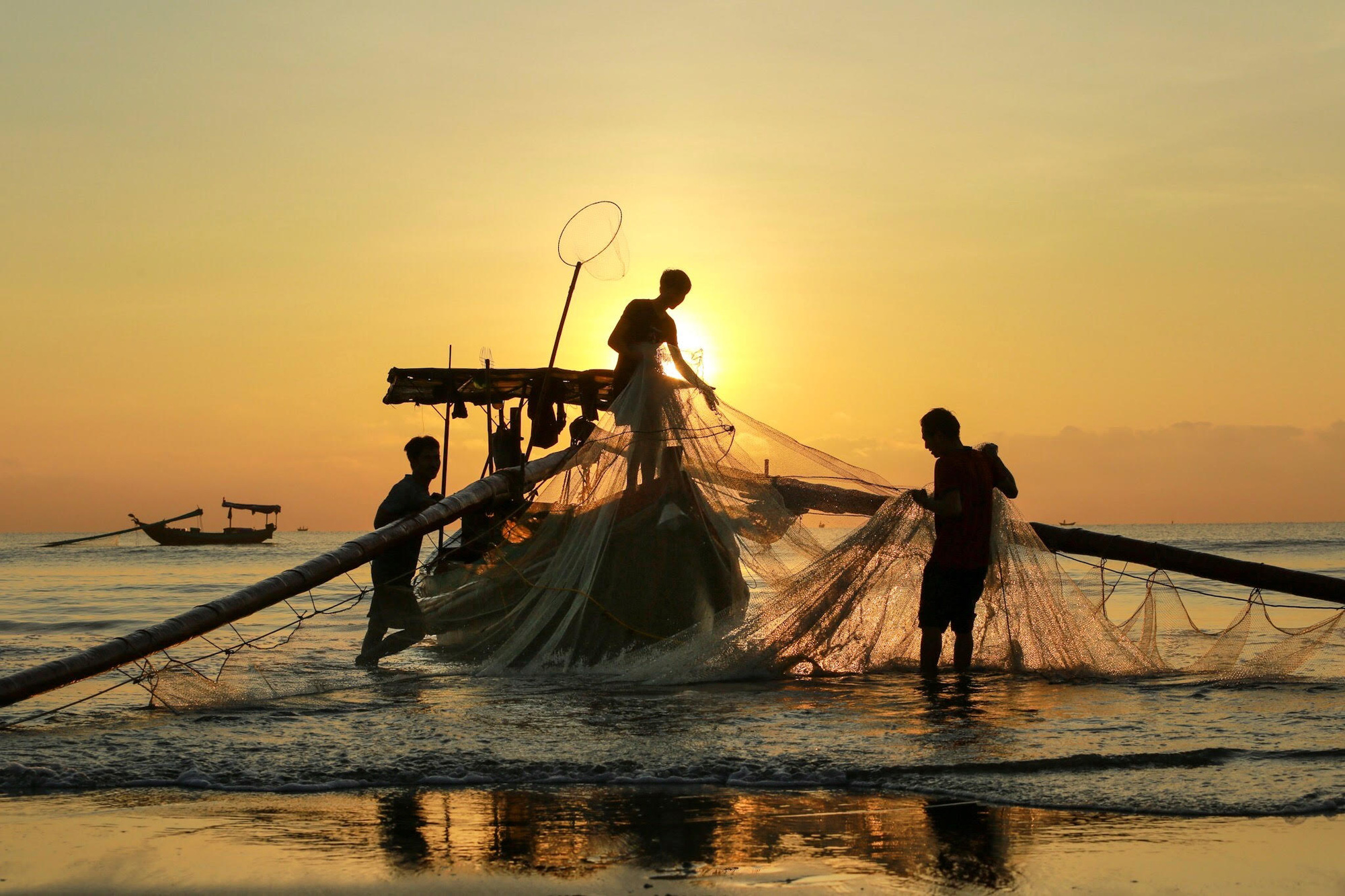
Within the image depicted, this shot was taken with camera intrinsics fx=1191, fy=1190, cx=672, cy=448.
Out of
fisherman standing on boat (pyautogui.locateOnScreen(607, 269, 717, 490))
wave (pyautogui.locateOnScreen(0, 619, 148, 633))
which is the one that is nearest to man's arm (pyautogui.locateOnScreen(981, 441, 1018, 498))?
fisherman standing on boat (pyautogui.locateOnScreen(607, 269, 717, 490))

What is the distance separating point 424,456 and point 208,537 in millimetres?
60573

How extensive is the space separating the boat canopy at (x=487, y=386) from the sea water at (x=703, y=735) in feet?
11.6

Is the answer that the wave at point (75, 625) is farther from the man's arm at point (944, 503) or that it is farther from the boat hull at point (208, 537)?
the boat hull at point (208, 537)

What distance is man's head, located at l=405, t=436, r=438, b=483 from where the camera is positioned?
28.3 feet

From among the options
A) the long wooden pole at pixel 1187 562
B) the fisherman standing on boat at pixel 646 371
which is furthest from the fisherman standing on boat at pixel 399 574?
the long wooden pole at pixel 1187 562

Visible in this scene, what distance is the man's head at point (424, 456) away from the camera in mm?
8625

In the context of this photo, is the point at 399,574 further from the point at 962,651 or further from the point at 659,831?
the point at 659,831

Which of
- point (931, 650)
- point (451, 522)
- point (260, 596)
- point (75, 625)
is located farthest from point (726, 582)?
point (75, 625)

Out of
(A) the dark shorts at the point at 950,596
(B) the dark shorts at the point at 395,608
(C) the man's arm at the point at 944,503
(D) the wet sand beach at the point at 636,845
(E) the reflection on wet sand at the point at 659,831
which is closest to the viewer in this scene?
(D) the wet sand beach at the point at 636,845

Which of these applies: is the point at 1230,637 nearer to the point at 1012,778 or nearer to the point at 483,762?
the point at 1012,778

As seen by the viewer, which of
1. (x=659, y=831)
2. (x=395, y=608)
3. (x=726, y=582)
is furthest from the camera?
(x=395, y=608)

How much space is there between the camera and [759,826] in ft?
13.5

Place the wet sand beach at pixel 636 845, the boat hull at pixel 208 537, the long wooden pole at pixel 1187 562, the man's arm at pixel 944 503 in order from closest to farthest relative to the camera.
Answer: the wet sand beach at pixel 636 845 → the man's arm at pixel 944 503 → the long wooden pole at pixel 1187 562 → the boat hull at pixel 208 537

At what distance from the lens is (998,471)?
7.60 meters
